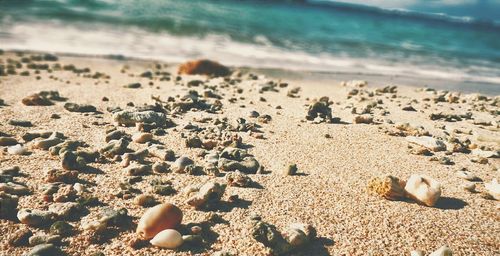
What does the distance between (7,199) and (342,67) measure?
11.8 metres

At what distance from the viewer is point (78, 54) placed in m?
11.5

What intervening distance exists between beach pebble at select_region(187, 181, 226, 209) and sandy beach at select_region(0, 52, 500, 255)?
4 centimetres

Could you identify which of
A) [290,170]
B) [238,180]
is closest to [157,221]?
[238,180]

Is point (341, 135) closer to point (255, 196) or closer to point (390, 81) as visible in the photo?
point (255, 196)

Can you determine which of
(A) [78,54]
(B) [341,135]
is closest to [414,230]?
(B) [341,135]

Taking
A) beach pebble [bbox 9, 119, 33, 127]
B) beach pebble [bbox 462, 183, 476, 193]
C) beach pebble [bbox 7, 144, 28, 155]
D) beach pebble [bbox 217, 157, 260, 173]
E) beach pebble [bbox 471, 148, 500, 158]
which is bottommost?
beach pebble [bbox 9, 119, 33, 127]

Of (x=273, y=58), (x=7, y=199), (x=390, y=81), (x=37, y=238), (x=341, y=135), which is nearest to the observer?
(x=37, y=238)

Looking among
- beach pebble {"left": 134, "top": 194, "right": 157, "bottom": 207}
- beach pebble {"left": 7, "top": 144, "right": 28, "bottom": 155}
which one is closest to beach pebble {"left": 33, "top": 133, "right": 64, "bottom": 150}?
beach pebble {"left": 7, "top": 144, "right": 28, "bottom": 155}

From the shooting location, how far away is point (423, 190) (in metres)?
3.43

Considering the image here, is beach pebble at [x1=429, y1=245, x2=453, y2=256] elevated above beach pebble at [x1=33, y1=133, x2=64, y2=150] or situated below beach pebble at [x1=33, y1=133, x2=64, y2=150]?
above

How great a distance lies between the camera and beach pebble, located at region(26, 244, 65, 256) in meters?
2.43

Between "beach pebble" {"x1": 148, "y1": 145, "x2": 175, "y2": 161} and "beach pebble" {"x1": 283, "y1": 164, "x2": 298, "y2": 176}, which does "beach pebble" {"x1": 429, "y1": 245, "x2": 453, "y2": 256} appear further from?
"beach pebble" {"x1": 148, "y1": 145, "x2": 175, "y2": 161}

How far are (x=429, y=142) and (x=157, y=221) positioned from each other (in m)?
3.58

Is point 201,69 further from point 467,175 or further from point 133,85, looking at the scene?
point 467,175
